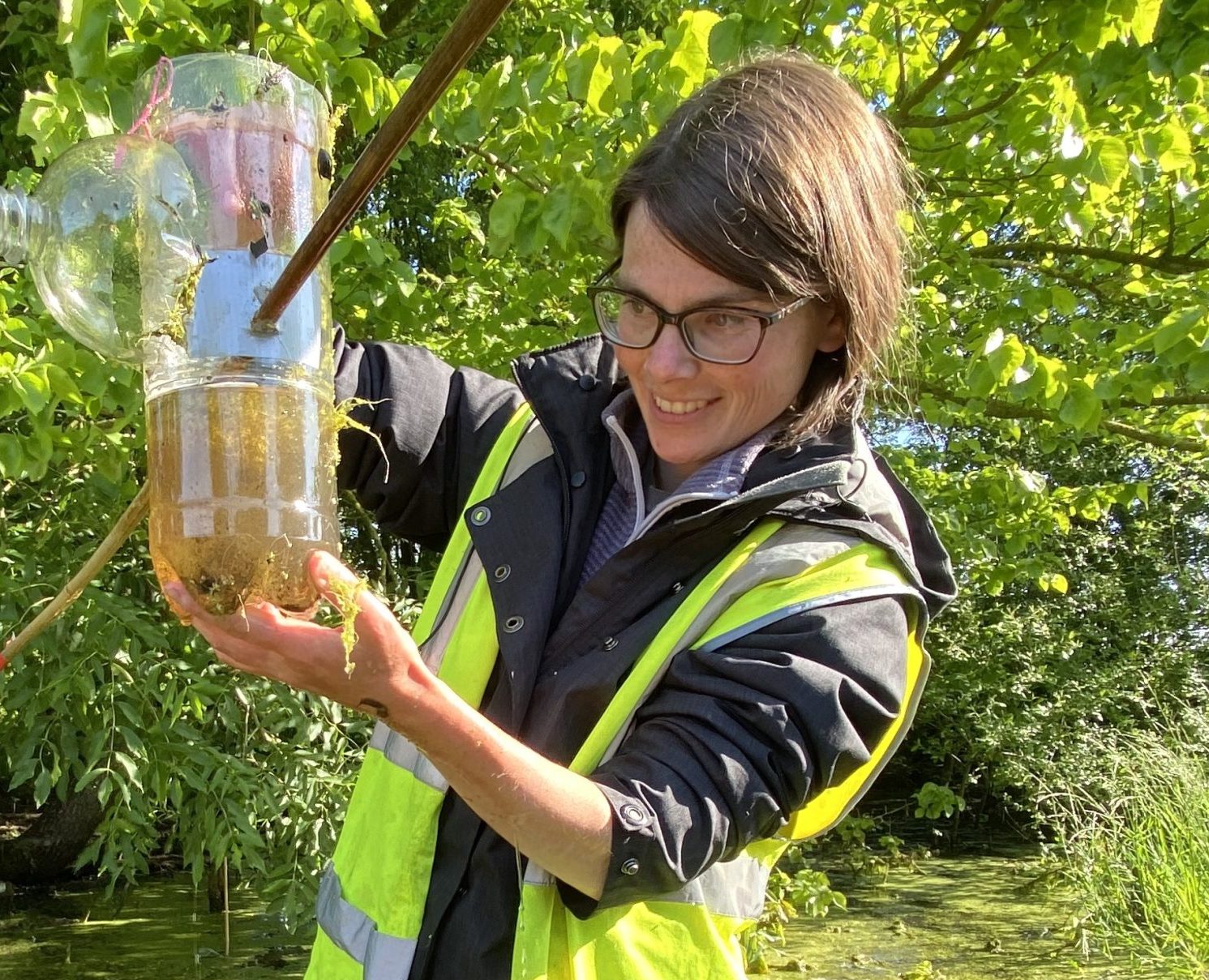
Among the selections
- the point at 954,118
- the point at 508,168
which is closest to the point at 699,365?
the point at 508,168

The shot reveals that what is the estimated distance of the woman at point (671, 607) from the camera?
1312mm

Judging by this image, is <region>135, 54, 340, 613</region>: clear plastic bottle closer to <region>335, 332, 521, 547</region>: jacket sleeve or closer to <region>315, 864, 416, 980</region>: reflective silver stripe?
<region>335, 332, 521, 547</region>: jacket sleeve

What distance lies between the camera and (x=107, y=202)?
1449 mm

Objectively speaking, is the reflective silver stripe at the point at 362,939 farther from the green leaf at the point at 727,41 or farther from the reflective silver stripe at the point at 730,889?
the green leaf at the point at 727,41

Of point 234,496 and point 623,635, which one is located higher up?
point 234,496

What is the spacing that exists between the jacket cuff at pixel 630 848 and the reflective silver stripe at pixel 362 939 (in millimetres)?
383

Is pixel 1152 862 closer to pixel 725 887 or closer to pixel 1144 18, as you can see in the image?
pixel 1144 18

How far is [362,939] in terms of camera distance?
159 centimetres

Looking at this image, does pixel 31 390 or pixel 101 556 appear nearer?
pixel 101 556

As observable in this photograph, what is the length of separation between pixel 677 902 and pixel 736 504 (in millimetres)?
517

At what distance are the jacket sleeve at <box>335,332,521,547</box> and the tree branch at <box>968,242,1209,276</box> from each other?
12.3 ft

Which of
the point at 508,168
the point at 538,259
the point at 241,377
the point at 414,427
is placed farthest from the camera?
the point at 538,259

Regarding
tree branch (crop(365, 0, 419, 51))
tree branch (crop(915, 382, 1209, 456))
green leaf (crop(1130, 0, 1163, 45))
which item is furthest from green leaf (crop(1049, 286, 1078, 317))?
tree branch (crop(365, 0, 419, 51))

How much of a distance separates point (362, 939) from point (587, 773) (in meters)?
0.46
